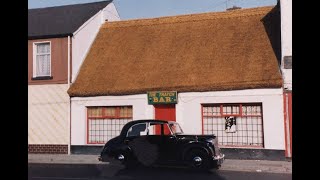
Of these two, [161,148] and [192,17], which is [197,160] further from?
[192,17]

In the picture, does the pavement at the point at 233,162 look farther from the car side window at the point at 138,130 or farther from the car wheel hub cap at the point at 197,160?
the car side window at the point at 138,130

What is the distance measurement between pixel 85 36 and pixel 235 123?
380 inches

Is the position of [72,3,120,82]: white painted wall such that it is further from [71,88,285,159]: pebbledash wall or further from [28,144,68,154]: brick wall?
[28,144,68,154]: brick wall

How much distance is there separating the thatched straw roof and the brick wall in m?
2.85

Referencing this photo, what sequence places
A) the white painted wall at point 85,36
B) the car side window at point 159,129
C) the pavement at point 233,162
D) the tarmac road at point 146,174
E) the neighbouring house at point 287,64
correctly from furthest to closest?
the white painted wall at point 85,36, the neighbouring house at point 287,64, the pavement at point 233,162, the car side window at point 159,129, the tarmac road at point 146,174

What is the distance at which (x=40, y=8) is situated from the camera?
910 inches

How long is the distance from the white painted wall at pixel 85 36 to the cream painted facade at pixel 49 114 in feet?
4.17

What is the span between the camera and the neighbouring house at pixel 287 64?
583 inches

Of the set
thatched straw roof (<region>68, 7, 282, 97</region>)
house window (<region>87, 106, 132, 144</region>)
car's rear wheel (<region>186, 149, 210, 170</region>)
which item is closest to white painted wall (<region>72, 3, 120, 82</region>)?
thatched straw roof (<region>68, 7, 282, 97</region>)

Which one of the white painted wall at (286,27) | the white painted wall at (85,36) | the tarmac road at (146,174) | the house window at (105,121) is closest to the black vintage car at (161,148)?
the tarmac road at (146,174)

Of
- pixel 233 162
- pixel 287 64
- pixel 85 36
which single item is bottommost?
pixel 233 162

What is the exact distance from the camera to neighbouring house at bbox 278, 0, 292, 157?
583 inches

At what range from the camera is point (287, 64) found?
15008mm

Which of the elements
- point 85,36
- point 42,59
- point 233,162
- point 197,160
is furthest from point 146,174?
point 85,36
